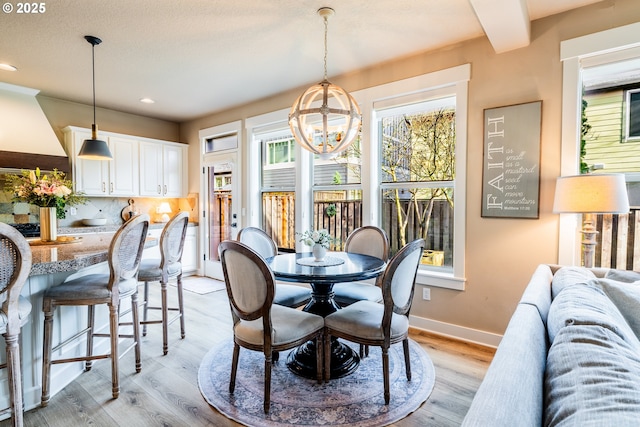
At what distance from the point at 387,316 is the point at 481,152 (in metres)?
1.76

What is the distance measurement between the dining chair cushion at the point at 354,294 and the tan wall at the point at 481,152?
0.70 m

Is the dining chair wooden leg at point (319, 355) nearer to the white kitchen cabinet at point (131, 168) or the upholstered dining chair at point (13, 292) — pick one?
the upholstered dining chair at point (13, 292)

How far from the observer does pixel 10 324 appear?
160cm

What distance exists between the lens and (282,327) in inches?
78.2

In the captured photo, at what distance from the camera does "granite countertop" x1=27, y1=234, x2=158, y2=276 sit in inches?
69.8

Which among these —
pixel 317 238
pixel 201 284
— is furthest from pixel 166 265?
pixel 201 284

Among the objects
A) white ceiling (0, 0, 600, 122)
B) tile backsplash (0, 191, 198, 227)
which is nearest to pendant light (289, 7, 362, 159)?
white ceiling (0, 0, 600, 122)

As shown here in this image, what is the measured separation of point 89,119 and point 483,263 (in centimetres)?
553

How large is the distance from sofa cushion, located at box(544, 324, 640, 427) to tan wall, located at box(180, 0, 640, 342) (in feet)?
6.17

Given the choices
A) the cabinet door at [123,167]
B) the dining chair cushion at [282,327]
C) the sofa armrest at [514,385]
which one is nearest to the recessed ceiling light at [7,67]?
the cabinet door at [123,167]

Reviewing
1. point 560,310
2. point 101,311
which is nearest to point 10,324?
point 101,311

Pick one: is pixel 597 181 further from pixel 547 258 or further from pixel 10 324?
pixel 10 324

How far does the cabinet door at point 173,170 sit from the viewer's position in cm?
540

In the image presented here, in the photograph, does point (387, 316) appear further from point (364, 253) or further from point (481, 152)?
point (481, 152)
